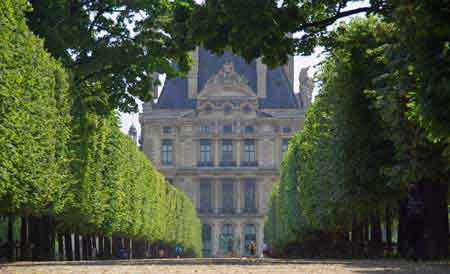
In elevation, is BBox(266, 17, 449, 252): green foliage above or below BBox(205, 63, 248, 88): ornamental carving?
below

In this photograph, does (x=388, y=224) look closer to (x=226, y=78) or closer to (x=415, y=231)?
(x=415, y=231)

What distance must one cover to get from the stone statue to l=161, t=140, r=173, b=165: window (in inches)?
679

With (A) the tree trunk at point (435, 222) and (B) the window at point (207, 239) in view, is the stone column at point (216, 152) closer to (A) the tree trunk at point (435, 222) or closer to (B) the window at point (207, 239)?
(B) the window at point (207, 239)

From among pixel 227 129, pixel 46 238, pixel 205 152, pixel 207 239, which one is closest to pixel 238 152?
pixel 227 129

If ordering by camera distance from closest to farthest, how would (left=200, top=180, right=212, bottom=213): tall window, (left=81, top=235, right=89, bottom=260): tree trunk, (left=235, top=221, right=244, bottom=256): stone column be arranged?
→ (left=81, top=235, right=89, bottom=260): tree trunk → (left=235, top=221, right=244, bottom=256): stone column → (left=200, top=180, right=212, bottom=213): tall window

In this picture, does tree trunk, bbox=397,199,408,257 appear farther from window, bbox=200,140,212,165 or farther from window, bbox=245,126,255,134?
window, bbox=200,140,212,165

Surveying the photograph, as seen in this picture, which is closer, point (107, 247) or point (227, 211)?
point (107, 247)

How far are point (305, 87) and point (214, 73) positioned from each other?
1155 cm

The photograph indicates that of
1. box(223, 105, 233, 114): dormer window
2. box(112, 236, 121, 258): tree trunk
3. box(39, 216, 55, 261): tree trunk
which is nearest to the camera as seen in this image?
box(39, 216, 55, 261): tree trunk

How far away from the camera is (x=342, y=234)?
155ft

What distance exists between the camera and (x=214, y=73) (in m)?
127

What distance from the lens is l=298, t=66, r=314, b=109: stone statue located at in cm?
12697

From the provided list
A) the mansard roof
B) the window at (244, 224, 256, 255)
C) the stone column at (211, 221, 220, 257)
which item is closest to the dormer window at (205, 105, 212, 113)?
the mansard roof

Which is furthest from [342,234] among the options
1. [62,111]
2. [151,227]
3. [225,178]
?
[225,178]
